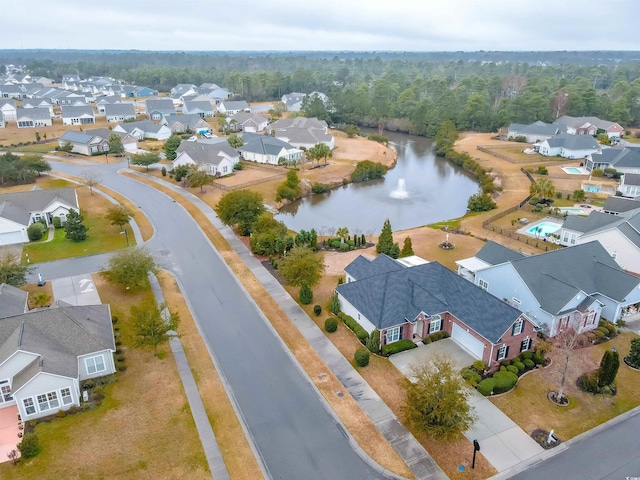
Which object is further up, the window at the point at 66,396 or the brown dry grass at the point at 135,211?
the brown dry grass at the point at 135,211

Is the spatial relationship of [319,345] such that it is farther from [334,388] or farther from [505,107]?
[505,107]

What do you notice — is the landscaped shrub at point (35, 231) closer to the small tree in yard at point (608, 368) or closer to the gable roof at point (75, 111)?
the small tree in yard at point (608, 368)

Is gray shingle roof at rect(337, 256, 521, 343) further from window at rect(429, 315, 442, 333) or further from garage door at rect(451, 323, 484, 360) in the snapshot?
garage door at rect(451, 323, 484, 360)

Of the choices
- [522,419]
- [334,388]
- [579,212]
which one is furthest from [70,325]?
[579,212]

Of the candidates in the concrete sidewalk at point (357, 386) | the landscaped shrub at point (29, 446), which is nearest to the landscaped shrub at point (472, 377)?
the concrete sidewalk at point (357, 386)

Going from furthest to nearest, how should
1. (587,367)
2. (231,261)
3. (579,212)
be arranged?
(579,212) < (231,261) < (587,367)

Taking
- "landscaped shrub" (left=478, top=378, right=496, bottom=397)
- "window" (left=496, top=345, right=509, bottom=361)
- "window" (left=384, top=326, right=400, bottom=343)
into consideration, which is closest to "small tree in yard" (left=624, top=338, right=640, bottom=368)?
"window" (left=496, top=345, right=509, bottom=361)
